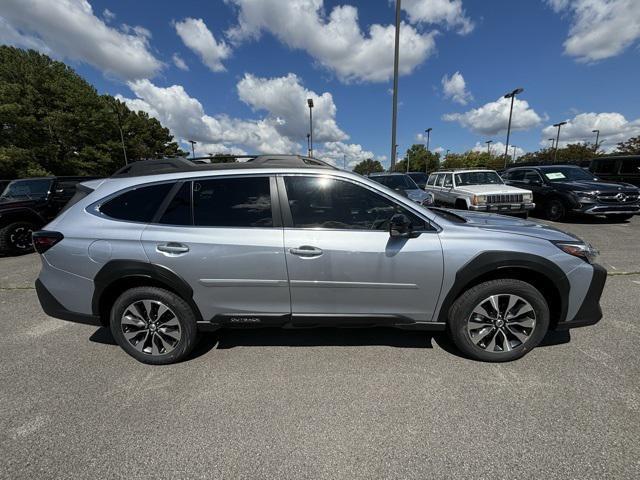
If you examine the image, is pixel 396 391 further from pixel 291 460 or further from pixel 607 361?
pixel 607 361

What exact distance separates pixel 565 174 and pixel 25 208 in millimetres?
15276

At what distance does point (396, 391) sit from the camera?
2.38 m

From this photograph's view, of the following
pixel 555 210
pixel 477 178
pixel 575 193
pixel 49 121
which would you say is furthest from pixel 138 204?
pixel 49 121

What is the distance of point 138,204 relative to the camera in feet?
8.84

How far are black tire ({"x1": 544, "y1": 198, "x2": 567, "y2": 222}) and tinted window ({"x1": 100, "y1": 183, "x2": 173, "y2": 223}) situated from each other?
35.4 feet

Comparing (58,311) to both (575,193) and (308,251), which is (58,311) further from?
(575,193)

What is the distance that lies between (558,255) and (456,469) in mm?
1863

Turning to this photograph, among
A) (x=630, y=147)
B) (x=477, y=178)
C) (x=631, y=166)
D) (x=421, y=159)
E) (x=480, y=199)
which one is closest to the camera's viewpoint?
(x=480, y=199)

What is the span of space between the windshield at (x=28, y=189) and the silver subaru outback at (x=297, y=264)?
695cm

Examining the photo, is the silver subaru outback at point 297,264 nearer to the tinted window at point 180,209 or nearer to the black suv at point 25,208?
the tinted window at point 180,209

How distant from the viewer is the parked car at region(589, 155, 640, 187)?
1073cm

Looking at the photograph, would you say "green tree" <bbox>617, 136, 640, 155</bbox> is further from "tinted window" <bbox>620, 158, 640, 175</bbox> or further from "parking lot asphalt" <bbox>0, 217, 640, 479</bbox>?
"parking lot asphalt" <bbox>0, 217, 640, 479</bbox>

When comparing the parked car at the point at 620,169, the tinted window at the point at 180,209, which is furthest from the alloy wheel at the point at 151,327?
the parked car at the point at 620,169

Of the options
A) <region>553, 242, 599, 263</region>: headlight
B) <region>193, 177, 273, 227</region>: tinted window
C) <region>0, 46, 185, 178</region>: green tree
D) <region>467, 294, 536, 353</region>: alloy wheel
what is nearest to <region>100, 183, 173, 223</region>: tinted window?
<region>193, 177, 273, 227</region>: tinted window
